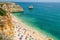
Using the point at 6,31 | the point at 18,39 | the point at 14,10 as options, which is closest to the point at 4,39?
the point at 6,31

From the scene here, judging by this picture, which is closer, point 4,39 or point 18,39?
point 4,39

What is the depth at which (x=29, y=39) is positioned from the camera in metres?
28.0

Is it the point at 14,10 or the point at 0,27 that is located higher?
the point at 0,27

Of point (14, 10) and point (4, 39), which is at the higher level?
point (4, 39)

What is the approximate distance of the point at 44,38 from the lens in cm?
2956

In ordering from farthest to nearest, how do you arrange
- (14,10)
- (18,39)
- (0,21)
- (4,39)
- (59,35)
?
(14,10)
(59,35)
(18,39)
(0,21)
(4,39)

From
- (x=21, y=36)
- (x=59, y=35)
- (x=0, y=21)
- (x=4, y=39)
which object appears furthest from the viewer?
(x=59, y=35)

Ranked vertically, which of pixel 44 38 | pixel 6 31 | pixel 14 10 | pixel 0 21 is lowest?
pixel 14 10

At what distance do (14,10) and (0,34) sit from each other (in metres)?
51.9

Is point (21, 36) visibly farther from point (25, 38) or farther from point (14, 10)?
point (14, 10)

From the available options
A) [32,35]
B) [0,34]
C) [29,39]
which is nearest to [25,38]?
[29,39]

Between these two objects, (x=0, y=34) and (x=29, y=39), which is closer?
(x=0, y=34)

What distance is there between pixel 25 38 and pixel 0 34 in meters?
10.1

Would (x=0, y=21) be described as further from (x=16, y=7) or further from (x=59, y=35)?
(x=16, y=7)
